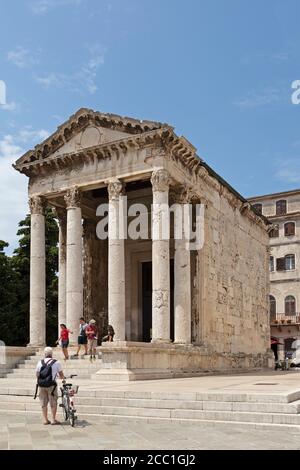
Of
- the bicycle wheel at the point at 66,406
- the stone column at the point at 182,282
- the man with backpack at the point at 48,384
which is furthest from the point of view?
the stone column at the point at 182,282

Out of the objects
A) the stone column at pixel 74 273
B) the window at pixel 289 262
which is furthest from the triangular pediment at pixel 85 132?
the window at pixel 289 262

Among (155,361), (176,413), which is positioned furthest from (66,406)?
(155,361)

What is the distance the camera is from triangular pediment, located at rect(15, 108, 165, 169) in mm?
21906

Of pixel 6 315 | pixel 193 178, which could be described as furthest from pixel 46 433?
pixel 6 315

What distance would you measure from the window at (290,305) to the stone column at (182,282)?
30160 millimetres

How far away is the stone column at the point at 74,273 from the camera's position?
22.4 metres

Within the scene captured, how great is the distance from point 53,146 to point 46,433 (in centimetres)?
1644

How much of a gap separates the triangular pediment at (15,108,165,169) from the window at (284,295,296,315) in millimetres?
32640

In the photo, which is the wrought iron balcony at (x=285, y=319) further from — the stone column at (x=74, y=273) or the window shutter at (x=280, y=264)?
the stone column at (x=74, y=273)

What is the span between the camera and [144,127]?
70.5 feet

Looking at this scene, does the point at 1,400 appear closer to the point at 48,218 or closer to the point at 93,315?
the point at 93,315

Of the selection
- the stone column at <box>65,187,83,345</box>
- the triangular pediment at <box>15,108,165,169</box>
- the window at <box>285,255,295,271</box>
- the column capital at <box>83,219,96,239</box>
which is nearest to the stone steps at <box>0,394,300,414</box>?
the stone column at <box>65,187,83,345</box>

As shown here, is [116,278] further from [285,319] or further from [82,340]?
[285,319]

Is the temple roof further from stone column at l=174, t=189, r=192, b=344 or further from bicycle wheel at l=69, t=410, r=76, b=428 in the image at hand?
bicycle wheel at l=69, t=410, r=76, b=428
